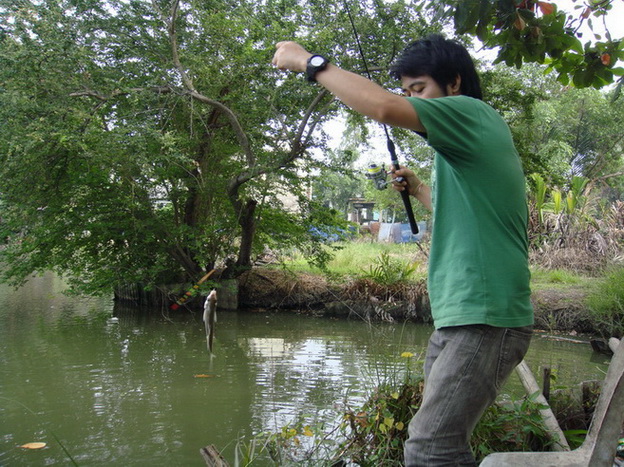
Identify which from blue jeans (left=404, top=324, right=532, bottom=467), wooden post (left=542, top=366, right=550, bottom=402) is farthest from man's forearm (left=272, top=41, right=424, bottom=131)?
wooden post (left=542, top=366, right=550, bottom=402)

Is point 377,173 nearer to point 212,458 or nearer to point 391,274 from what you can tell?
point 212,458

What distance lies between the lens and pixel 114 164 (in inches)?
389

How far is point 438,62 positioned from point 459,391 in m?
1.03

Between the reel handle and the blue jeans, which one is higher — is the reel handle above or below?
above

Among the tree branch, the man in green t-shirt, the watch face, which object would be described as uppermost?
the tree branch

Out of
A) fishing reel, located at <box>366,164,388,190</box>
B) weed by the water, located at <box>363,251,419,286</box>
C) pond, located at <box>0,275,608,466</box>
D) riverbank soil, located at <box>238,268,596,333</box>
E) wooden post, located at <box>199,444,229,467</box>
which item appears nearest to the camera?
wooden post, located at <box>199,444,229,467</box>

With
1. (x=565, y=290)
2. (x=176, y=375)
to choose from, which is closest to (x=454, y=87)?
(x=176, y=375)

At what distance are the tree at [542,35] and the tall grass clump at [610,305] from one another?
20.3 ft

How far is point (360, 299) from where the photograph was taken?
11.8 meters

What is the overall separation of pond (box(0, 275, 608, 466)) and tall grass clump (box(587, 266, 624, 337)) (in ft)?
1.74

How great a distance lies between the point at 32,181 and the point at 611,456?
1046 centimetres

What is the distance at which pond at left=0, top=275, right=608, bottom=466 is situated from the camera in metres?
4.87

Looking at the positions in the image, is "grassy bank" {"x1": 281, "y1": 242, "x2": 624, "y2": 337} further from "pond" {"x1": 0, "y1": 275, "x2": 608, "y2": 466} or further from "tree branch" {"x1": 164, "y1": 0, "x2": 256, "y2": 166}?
"tree branch" {"x1": 164, "y1": 0, "x2": 256, "y2": 166}

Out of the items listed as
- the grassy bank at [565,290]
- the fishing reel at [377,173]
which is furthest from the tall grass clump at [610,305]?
the fishing reel at [377,173]
